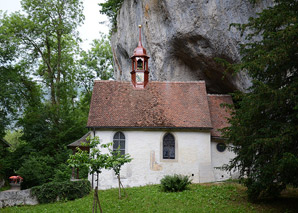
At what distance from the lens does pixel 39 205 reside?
15.7 m

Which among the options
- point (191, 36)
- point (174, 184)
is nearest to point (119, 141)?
point (174, 184)

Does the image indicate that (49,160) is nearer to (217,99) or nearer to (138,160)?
(138,160)

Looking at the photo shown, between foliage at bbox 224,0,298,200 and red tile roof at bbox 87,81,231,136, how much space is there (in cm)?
793

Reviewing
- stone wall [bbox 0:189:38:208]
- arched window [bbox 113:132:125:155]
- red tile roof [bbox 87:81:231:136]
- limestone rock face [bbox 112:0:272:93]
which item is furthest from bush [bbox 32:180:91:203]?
limestone rock face [bbox 112:0:272:93]

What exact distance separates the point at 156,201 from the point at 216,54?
10.3m

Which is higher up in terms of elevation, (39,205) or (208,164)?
(208,164)

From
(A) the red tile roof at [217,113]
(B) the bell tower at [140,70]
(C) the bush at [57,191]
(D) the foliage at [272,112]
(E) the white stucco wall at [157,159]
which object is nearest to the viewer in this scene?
(D) the foliage at [272,112]

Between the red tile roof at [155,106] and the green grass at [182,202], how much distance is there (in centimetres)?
428

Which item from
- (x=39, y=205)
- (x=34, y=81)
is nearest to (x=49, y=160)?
(x=39, y=205)

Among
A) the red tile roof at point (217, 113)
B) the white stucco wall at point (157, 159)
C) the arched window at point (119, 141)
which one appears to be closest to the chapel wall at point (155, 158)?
the white stucco wall at point (157, 159)

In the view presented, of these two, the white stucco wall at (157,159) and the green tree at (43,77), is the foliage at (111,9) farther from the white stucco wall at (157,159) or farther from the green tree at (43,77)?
the white stucco wall at (157,159)

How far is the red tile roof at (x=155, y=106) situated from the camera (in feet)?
62.1

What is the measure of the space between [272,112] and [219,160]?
9238 millimetres

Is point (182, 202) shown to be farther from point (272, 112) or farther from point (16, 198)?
point (16, 198)
